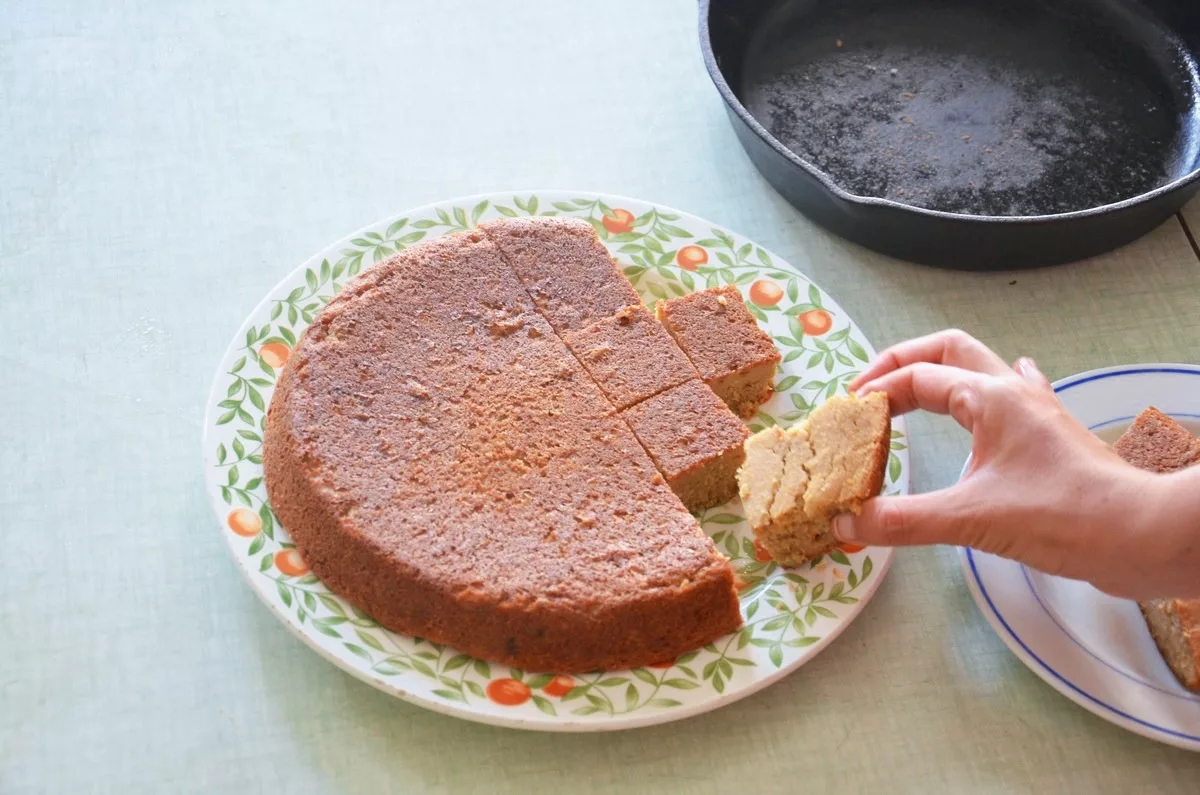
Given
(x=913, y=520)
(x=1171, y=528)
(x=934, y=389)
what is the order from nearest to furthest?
(x=1171, y=528), (x=913, y=520), (x=934, y=389)

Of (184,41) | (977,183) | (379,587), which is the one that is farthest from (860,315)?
(184,41)

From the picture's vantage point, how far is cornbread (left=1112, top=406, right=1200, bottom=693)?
4.67ft

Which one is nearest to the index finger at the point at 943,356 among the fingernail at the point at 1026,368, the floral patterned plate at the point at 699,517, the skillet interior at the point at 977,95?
the fingernail at the point at 1026,368

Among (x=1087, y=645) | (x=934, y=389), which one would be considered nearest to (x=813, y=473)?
(x=934, y=389)

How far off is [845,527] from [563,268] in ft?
2.07

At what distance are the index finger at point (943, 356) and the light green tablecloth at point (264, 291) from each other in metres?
0.23

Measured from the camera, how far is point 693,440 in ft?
5.26

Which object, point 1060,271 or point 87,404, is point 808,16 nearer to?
point 1060,271

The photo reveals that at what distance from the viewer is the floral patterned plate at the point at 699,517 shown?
1392 millimetres

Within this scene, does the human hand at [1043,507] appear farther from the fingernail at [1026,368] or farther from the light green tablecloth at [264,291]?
the light green tablecloth at [264,291]

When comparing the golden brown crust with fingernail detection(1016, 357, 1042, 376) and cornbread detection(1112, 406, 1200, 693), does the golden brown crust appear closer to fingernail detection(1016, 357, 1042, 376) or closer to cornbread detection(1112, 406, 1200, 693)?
cornbread detection(1112, 406, 1200, 693)

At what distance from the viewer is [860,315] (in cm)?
195

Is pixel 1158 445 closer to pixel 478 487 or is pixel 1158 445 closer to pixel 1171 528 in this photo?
pixel 1171 528

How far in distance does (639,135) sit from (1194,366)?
43.0 inches
